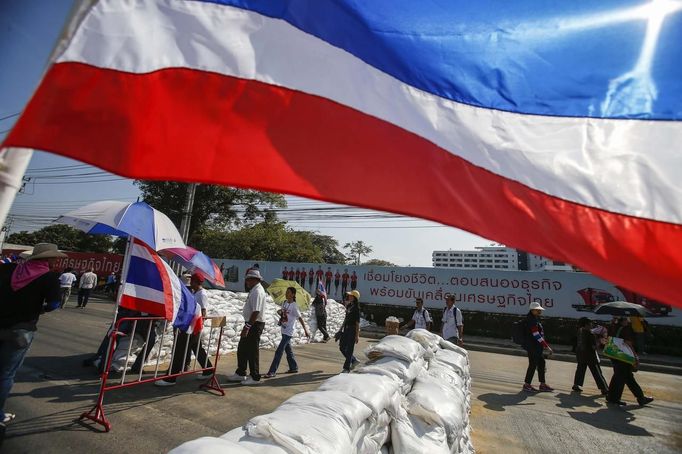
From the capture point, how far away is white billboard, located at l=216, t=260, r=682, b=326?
15.3m

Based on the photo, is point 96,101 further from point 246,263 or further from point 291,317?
point 246,263

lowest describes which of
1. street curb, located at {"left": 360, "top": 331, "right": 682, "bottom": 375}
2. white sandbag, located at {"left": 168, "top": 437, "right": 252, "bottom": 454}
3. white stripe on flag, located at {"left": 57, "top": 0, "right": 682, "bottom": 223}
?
street curb, located at {"left": 360, "top": 331, "right": 682, "bottom": 375}

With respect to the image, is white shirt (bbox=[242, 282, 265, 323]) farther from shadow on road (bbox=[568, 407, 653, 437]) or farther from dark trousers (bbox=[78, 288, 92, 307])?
dark trousers (bbox=[78, 288, 92, 307])

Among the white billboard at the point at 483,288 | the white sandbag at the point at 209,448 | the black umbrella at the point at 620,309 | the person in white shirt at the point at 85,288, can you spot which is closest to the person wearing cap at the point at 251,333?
the white sandbag at the point at 209,448

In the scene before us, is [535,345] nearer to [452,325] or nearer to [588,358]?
[588,358]

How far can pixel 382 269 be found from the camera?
18438mm

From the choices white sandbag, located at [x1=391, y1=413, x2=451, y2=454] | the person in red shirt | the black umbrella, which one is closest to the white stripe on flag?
white sandbag, located at [x1=391, y1=413, x2=451, y2=454]

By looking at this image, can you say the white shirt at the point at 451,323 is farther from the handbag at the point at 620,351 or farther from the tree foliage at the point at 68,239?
the tree foliage at the point at 68,239

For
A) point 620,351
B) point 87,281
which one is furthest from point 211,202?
point 620,351

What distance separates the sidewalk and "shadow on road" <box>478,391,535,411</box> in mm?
6630

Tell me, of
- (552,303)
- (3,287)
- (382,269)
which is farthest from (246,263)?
(3,287)

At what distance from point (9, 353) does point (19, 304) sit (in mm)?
435

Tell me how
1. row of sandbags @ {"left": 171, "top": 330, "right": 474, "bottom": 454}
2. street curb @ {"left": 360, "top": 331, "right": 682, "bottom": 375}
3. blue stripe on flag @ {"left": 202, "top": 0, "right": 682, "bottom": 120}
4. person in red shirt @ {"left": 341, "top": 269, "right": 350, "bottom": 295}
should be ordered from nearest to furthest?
blue stripe on flag @ {"left": 202, "top": 0, "right": 682, "bottom": 120} → row of sandbags @ {"left": 171, "top": 330, "right": 474, "bottom": 454} → street curb @ {"left": 360, "top": 331, "right": 682, "bottom": 375} → person in red shirt @ {"left": 341, "top": 269, "right": 350, "bottom": 295}

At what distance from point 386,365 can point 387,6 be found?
3.24 meters
